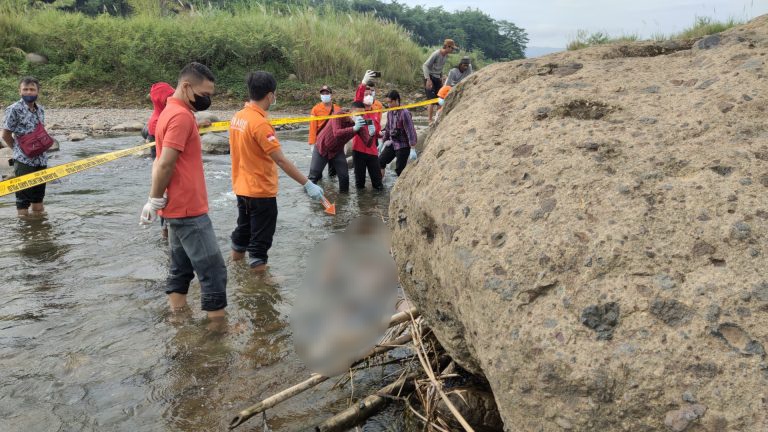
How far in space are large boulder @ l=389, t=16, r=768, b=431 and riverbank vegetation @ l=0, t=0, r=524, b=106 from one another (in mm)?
17385

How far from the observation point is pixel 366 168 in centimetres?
909

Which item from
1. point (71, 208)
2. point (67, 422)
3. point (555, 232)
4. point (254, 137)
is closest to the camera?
point (555, 232)

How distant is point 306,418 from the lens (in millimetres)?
3051

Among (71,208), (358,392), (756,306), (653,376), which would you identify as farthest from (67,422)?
(71,208)

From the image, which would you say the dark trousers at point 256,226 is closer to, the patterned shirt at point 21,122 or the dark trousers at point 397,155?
the patterned shirt at point 21,122

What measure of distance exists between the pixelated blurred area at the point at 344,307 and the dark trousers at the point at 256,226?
0.58 meters

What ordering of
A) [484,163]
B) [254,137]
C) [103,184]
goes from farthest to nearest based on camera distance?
[103,184], [254,137], [484,163]

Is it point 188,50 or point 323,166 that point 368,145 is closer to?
point 323,166

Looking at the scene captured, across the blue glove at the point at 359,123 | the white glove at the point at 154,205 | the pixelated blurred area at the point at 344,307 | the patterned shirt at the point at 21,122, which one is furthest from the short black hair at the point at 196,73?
the blue glove at the point at 359,123

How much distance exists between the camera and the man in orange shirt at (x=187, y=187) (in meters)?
3.63

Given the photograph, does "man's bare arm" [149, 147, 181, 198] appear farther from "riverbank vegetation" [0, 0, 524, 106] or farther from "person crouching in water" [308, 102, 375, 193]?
Result: "riverbank vegetation" [0, 0, 524, 106]

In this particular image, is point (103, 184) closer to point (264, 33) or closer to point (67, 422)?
point (67, 422)

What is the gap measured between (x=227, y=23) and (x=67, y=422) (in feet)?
69.2

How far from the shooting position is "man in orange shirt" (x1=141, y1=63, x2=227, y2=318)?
11.9ft
